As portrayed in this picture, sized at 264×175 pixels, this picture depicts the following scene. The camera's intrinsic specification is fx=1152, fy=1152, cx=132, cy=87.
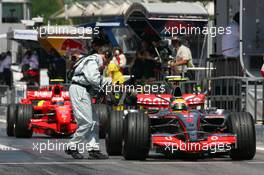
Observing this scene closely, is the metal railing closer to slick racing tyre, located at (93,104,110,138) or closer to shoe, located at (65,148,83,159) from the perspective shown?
slick racing tyre, located at (93,104,110,138)

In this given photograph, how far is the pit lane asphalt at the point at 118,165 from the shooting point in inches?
599

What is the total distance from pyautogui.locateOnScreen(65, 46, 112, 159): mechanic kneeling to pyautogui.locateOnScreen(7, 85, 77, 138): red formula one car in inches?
227

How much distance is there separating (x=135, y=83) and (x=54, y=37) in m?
9.86

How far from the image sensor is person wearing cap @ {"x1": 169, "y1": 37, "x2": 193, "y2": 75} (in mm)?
29562

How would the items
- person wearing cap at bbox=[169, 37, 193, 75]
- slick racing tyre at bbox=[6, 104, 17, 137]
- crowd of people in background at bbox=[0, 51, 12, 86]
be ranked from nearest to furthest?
slick racing tyre at bbox=[6, 104, 17, 137] → person wearing cap at bbox=[169, 37, 193, 75] → crowd of people in background at bbox=[0, 51, 12, 86]

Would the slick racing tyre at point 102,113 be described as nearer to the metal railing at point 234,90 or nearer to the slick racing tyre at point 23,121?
the slick racing tyre at point 23,121

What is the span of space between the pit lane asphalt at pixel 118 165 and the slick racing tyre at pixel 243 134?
0.16 meters

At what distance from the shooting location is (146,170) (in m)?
15.5

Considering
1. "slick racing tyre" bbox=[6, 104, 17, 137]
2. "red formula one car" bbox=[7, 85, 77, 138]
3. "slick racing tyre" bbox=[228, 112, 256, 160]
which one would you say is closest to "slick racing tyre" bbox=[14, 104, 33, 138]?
"red formula one car" bbox=[7, 85, 77, 138]

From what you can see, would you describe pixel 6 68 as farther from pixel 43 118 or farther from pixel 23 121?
pixel 23 121

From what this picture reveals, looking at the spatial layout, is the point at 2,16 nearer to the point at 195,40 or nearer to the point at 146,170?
the point at 195,40

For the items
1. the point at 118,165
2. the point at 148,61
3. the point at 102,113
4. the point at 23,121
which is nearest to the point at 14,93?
the point at 148,61

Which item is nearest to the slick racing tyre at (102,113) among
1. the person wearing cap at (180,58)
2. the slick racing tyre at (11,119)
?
the slick racing tyre at (11,119)

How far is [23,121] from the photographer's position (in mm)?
23891
